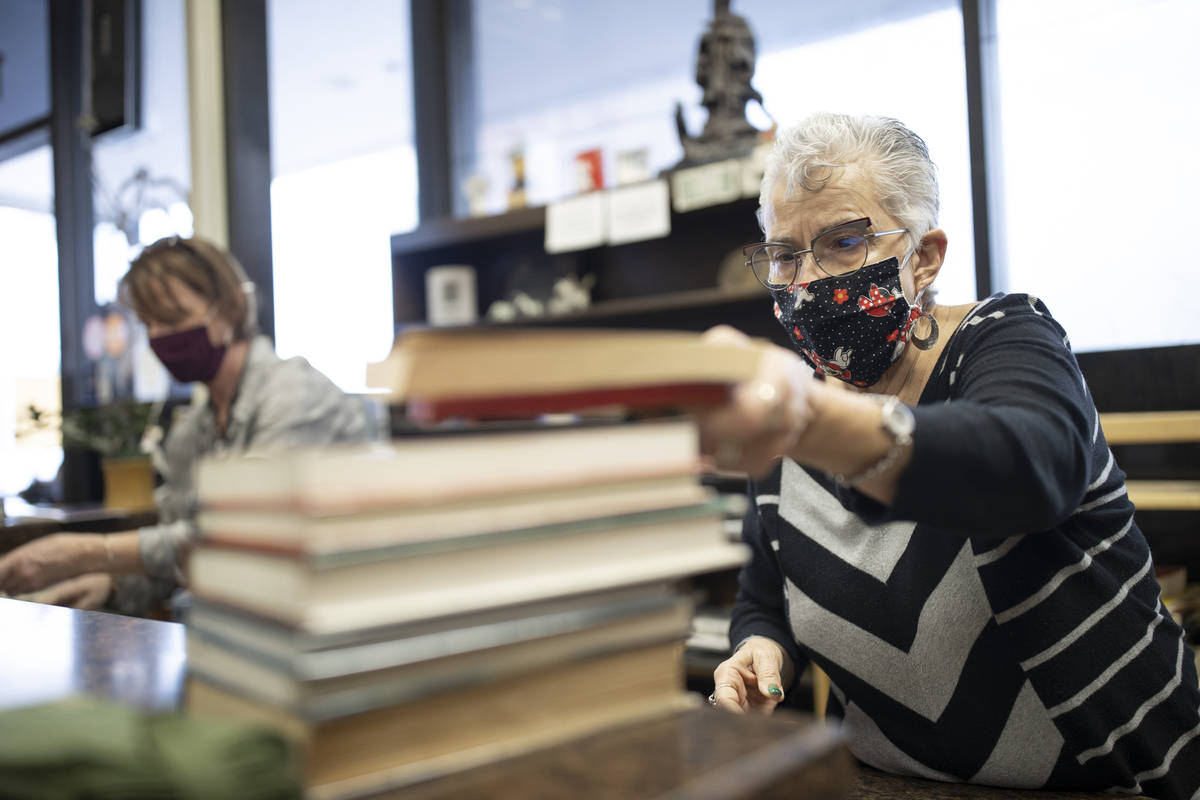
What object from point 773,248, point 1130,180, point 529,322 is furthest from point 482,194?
point 773,248

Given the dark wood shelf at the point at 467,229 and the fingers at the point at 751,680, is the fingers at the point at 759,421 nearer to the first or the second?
the fingers at the point at 751,680

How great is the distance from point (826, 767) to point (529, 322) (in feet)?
9.80

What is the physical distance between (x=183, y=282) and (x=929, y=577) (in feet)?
5.98

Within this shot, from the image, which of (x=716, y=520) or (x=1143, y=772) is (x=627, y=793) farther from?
(x=1143, y=772)

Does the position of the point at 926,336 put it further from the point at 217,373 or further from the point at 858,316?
the point at 217,373

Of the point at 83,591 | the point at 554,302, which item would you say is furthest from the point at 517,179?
the point at 83,591

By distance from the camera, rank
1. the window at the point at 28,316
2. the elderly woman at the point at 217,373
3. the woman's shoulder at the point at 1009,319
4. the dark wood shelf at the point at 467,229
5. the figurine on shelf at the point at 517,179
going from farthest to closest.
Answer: the window at the point at 28,316 → the figurine on shelf at the point at 517,179 → the dark wood shelf at the point at 467,229 → the elderly woman at the point at 217,373 → the woman's shoulder at the point at 1009,319

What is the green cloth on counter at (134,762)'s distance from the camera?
36cm

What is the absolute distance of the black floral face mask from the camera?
117 cm

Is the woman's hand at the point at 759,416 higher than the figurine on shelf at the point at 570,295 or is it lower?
lower

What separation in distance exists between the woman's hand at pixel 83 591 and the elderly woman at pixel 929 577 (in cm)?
169

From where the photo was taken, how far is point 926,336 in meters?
1.20

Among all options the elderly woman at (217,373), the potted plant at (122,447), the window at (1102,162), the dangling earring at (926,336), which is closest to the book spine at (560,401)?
the dangling earring at (926,336)

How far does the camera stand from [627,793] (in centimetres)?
40
